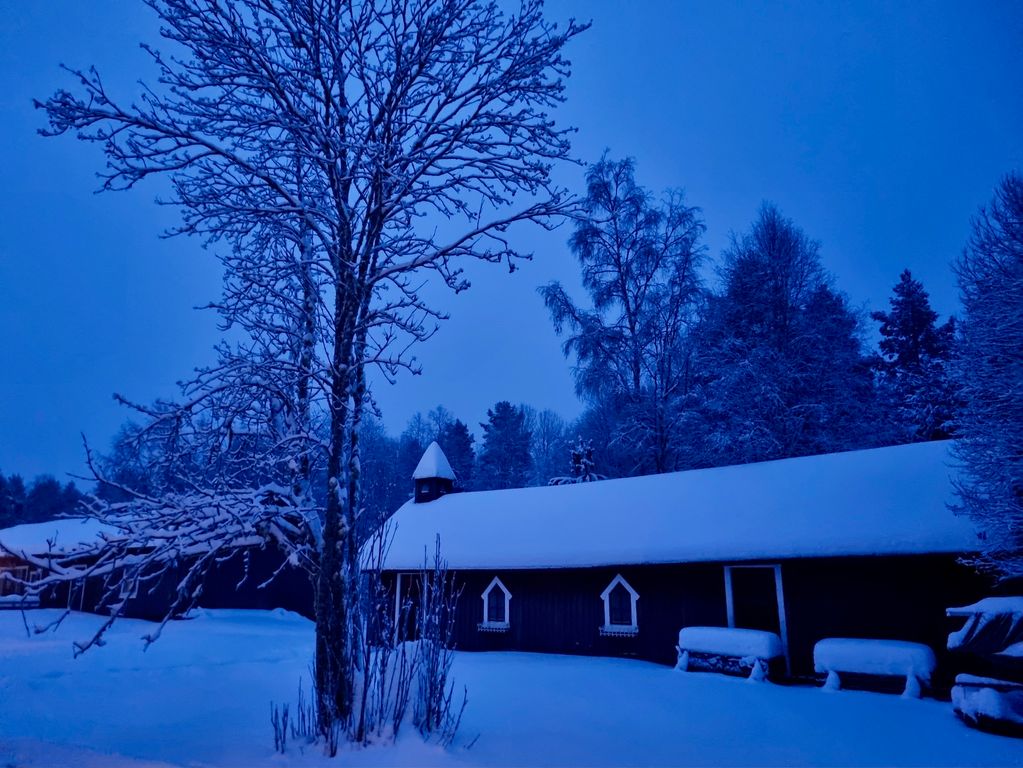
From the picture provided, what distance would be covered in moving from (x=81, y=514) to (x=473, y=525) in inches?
574

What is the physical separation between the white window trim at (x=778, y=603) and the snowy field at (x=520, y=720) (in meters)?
1.53

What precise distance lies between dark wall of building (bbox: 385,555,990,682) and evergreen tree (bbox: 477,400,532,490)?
23631mm

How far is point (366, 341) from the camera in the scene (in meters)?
8.82

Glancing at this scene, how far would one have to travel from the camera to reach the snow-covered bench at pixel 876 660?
441 inches

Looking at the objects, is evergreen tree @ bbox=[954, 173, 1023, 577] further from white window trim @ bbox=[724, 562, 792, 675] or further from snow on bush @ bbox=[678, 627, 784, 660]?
snow on bush @ bbox=[678, 627, 784, 660]

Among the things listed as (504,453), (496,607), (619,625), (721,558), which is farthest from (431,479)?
(504,453)

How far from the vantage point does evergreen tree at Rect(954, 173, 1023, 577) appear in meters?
10.2

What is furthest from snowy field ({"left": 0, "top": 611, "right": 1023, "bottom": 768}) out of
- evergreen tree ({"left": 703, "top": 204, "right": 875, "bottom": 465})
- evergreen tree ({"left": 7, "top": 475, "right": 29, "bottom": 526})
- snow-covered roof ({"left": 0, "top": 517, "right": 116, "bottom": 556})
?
evergreen tree ({"left": 7, "top": 475, "right": 29, "bottom": 526})

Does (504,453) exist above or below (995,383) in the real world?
above

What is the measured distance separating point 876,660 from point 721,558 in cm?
335

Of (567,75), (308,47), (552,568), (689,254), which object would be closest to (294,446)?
(308,47)

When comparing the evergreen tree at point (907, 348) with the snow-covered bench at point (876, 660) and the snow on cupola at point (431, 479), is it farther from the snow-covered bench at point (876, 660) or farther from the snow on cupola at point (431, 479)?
the snow on cupola at point (431, 479)

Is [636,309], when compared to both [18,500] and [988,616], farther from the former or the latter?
[18,500]

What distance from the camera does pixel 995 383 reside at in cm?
1066
